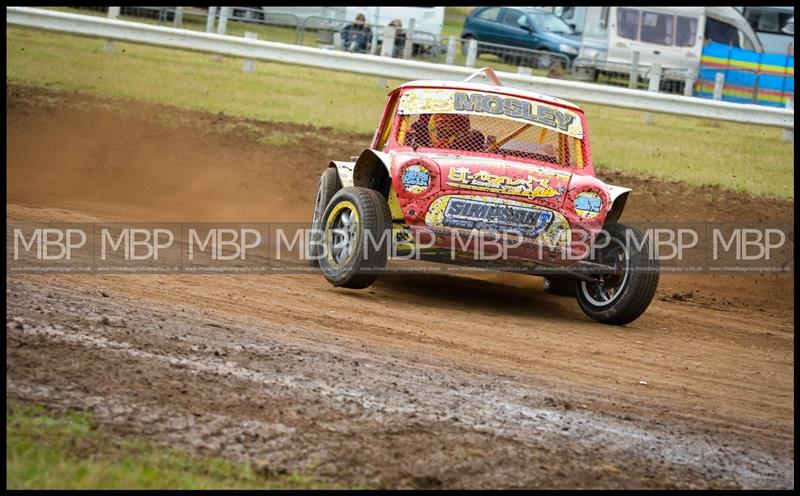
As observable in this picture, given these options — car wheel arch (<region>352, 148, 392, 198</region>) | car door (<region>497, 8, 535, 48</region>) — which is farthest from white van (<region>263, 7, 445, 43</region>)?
car wheel arch (<region>352, 148, 392, 198</region>)

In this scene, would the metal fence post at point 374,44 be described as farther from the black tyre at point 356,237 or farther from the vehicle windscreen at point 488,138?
the black tyre at point 356,237

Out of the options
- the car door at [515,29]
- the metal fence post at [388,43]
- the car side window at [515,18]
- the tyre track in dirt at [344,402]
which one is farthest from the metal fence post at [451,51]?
the tyre track in dirt at [344,402]

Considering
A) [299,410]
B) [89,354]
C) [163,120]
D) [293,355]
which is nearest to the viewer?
[299,410]

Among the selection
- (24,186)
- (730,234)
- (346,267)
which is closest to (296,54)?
(24,186)

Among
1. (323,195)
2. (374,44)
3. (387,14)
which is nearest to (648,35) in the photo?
(387,14)

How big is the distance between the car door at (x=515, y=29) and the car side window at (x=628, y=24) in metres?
2.01

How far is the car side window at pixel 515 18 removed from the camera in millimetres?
26688

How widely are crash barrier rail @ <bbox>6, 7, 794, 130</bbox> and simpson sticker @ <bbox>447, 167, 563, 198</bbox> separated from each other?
730cm

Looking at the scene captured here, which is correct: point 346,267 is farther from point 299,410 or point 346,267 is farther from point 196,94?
point 196,94

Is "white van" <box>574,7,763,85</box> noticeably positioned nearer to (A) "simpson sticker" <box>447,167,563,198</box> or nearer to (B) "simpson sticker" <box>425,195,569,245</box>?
(A) "simpson sticker" <box>447,167,563,198</box>

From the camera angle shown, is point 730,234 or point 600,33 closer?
point 730,234

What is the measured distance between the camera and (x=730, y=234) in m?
13.0

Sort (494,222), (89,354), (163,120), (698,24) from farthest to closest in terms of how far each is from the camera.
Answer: (698,24)
(163,120)
(494,222)
(89,354)

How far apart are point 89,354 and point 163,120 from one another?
10.8 metres
